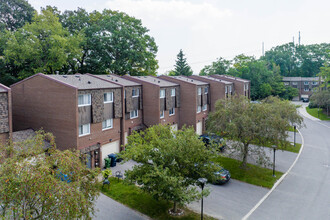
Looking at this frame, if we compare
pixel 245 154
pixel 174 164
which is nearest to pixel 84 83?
pixel 174 164

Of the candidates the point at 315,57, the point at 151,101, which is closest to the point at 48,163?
the point at 151,101

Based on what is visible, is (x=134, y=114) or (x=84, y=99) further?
(x=134, y=114)

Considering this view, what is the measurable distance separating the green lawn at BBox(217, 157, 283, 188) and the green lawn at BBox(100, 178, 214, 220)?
7558 mm

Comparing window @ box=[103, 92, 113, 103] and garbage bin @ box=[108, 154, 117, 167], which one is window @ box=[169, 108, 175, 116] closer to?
window @ box=[103, 92, 113, 103]

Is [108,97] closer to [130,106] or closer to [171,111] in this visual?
[130,106]

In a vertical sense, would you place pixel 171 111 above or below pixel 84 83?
below

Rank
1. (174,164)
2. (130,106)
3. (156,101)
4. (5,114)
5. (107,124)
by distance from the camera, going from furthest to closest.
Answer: (156,101) → (130,106) → (107,124) → (5,114) → (174,164)

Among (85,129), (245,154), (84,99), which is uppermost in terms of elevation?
(84,99)

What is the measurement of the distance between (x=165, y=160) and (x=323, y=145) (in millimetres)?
27094

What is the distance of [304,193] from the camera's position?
18.9 meters

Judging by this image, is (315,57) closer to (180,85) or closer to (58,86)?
(180,85)

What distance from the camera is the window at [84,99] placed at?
20487mm

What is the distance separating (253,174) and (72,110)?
52.9 feet

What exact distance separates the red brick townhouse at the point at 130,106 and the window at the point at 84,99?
420 centimetres
